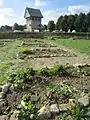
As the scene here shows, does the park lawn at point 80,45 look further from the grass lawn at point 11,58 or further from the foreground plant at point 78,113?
the foreground plant at point 78,113

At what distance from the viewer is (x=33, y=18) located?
104 meters

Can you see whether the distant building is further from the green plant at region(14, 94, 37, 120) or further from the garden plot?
the green plant at region(14, 94, 37, 120)

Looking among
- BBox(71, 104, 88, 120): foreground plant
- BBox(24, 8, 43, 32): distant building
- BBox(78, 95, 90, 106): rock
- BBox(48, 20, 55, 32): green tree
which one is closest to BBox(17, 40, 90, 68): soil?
BBox(78, 95, 90, 106): rock

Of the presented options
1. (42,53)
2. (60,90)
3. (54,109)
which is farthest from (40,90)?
(42,53)

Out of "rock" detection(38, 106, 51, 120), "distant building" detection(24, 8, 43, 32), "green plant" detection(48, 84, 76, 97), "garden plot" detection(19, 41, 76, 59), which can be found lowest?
"garden plot" detection(19, 41, 76, 59)

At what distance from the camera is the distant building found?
341 feet

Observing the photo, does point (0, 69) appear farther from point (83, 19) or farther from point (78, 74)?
point (83, 19)

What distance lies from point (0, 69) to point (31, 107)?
6.20m

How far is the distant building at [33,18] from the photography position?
10388cm

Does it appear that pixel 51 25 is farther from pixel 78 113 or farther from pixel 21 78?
pixel 78 113

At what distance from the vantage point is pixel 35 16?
105062mm

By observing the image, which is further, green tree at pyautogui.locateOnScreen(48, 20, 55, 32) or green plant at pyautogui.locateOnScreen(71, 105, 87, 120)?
green tree at pyautogui.locateOnScreen(48, 20, 55, 32)

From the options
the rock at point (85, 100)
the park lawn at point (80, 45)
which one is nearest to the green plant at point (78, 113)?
the rock at point (85, 100)

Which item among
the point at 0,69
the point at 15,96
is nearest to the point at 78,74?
the point at 15,96
